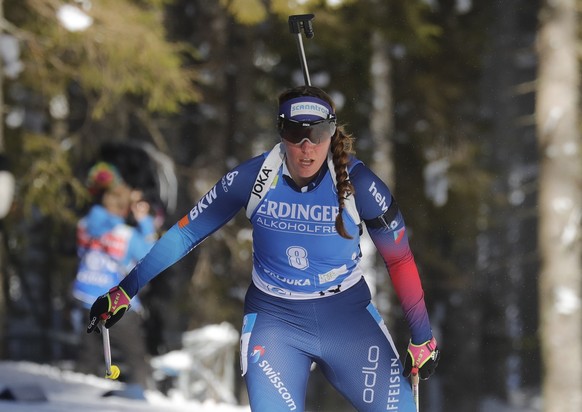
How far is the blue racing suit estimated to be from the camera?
481cm

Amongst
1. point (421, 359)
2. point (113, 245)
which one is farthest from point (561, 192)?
point (421, 359)

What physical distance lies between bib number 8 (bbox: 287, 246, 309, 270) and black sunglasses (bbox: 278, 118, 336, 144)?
436 millimetres

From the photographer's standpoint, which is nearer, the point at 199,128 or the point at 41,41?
the point at 41,41

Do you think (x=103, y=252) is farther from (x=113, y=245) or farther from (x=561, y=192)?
(x=561, y=192)

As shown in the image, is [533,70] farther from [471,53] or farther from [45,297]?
[45,297]

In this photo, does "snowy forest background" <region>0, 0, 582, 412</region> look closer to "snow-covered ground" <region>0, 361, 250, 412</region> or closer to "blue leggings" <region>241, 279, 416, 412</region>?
"snow-covered ground" <region>0, 361, 250, 412</region>

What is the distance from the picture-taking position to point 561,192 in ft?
41.9

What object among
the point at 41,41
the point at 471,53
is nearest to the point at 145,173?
the point at 41,41

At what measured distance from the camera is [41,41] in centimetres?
1154

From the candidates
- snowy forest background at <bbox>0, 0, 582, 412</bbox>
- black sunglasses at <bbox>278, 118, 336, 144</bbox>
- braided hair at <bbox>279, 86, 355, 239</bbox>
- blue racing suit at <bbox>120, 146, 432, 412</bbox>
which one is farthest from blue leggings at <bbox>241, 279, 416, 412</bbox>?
snowy forest background at <bbox>0, 0, 582, 412</bbox>

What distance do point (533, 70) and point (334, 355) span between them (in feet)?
95.6

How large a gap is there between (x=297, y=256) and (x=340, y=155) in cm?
45

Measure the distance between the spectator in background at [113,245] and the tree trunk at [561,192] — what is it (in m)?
4.83

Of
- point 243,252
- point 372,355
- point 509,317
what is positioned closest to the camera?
point 372,355
